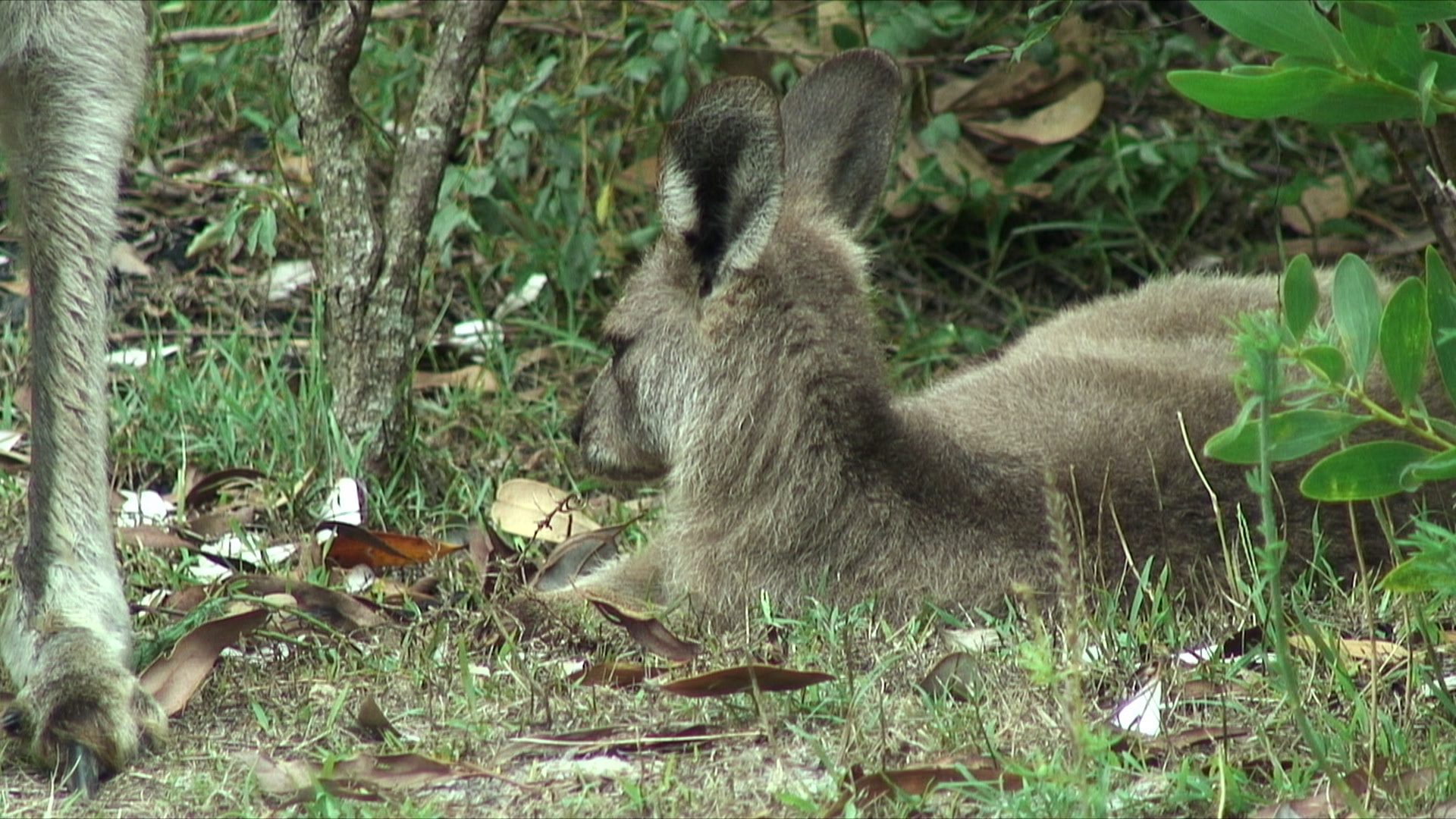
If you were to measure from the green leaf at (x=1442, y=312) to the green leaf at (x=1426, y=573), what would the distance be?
0.90 ft

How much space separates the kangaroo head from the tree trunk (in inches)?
27.4

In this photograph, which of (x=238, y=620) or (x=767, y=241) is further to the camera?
(x=767, y=241)

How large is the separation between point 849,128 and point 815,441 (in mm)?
792

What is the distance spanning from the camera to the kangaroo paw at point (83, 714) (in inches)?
110

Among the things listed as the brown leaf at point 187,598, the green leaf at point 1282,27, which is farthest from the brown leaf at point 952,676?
the brown leaf at point 187,598

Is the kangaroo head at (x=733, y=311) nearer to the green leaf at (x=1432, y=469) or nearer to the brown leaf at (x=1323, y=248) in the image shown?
the green leaf at (x=1432, y=469)

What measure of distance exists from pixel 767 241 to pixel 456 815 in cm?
133

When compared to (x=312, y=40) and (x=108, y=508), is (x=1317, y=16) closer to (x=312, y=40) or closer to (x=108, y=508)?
(x=108, y=508)

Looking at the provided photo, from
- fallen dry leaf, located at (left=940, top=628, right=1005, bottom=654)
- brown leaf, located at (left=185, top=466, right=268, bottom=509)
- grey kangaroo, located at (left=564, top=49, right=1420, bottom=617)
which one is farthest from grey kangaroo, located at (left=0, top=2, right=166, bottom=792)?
fallen dry leaf, located at (left=940, top=628, right=1005, bottom=654)

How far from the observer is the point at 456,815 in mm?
2641

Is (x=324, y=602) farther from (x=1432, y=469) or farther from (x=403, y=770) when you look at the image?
(x=1432, y=469)

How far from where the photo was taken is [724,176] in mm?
3533

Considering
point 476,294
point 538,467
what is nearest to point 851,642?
point 538,467

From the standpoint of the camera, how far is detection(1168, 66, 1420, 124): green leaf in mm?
2596
